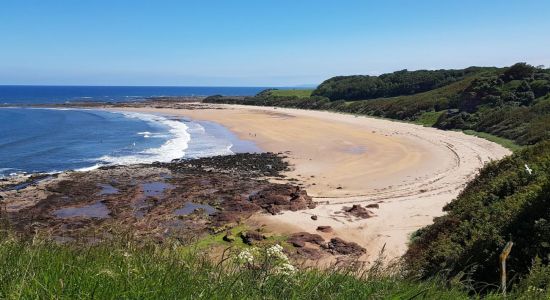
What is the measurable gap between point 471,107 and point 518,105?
5.10 m

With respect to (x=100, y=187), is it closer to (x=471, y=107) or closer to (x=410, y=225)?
(x=410, y=225)

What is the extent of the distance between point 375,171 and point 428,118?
2638 cm

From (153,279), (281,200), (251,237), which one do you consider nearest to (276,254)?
(153,279)

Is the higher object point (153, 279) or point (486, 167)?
point (153, 279)

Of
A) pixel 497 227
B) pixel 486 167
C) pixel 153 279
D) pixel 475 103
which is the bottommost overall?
pixel 497 227

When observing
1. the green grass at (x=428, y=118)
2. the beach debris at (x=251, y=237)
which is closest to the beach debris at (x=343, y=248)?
the beach debris at (x=251, y=237)

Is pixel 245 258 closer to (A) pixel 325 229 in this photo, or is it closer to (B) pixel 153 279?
(B) pixel 153 279

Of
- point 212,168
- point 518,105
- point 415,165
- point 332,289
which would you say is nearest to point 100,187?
point 212,168

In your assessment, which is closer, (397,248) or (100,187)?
(397,248)

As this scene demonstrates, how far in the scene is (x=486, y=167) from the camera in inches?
587

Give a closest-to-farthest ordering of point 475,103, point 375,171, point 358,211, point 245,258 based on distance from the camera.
→ point 245,258, point 358,211, point 375,171, point 475,103

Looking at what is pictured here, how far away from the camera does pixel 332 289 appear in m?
3.77

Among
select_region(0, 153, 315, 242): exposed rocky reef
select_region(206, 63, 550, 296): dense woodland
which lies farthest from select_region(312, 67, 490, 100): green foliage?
select_region(0, 153, 315, 242): exposed rocky reef

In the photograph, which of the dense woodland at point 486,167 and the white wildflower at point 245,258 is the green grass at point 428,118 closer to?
the dense woodland at point 486,167
